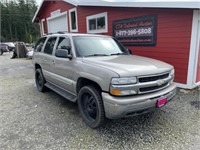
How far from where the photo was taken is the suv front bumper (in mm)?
2647

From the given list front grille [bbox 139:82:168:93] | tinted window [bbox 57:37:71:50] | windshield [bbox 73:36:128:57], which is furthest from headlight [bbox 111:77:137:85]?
tinted window [bbox 57:37:71:50]

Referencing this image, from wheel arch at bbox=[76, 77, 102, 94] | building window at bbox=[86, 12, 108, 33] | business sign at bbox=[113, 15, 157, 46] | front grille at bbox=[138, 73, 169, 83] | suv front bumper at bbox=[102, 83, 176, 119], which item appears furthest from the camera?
building window at bbox=[86, 12, 108, 33]

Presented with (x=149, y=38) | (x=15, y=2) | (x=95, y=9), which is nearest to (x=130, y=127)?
(x=149, y=38)

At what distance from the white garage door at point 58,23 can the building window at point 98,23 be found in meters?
2.87

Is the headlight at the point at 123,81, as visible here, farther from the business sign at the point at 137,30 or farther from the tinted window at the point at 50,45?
the business sign at the point at 137,30

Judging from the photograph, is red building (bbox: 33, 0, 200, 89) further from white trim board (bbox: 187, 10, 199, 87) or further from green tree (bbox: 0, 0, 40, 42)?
green tree (bbox: 0, 0, 40, 42)

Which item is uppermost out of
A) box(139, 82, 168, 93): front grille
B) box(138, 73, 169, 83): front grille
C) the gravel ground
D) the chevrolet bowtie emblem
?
box(138, 73, 169, 83): front grille

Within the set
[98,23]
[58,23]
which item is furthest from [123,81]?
[58,23]

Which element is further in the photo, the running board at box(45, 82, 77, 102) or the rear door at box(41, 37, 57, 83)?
the rear door at box(41, 37, 57, 83)

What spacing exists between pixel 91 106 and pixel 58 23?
11131mm

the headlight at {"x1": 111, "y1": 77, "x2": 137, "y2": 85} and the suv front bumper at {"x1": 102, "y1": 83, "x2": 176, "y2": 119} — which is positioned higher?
the headlight at {"x1": 111, "y1": 77, "x2": 137, "y2": 85}

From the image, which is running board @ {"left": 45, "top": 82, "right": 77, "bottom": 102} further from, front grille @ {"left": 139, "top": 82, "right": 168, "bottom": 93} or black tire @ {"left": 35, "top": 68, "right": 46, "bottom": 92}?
front grille @ {"left": 139, "top": 82, "right": 168, "bottom": 93}

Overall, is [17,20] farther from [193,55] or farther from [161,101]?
[161,101]

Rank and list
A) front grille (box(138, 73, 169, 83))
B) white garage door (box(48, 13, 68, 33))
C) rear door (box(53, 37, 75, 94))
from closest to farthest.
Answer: front grille (box(138, 73, 169, 83)), rear door (box(53, 37, 75, 94)), white garage door (box(48, 13, 68, 33))
